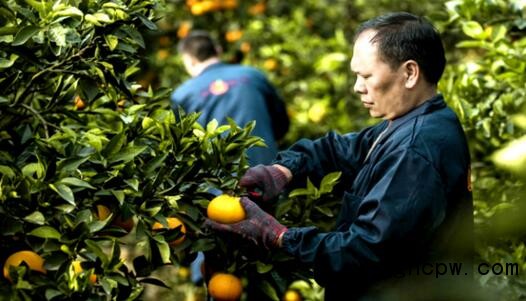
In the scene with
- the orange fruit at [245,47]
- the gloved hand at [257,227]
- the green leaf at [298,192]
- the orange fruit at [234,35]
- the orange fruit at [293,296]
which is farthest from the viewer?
the orange fruit at [234,35]

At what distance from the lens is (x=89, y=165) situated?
6.84 feet

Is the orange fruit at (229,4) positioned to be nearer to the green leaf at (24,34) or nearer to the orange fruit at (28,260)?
the green leaf at (24,34)

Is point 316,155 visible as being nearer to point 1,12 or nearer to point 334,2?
point 1,12

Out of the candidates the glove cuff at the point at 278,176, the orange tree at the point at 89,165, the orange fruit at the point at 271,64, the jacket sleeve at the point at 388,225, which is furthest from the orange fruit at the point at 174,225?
the orange fruit at the point at 271,64

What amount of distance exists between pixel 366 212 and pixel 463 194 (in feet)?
0.84

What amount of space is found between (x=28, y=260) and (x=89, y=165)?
278mm

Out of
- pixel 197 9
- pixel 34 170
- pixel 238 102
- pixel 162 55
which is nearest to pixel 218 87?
pixel 238 102

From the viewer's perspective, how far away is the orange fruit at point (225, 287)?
225cm

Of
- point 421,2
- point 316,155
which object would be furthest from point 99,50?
point 421,2

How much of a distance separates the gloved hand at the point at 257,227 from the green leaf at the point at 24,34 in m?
0.63

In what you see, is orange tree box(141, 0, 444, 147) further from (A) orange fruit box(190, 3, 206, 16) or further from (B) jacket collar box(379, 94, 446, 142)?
(B) jacket collar box(379, 94, 446, 142)

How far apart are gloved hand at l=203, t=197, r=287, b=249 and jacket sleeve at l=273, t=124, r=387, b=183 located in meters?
0.28

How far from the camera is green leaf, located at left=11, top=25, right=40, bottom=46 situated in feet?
6.37

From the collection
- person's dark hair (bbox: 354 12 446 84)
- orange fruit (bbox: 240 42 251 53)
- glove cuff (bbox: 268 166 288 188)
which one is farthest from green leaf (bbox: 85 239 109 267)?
orange fruit (bbox: 240 42 251 53)
